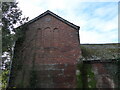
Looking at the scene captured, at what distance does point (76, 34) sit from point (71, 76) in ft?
16.4

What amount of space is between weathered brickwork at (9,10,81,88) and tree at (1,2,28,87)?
1265 mm

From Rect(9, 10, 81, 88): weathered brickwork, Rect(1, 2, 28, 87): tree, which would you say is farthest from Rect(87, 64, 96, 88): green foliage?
Rect(1, 2, 28, 87): tree

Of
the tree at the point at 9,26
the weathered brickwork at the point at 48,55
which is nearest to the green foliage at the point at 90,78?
the weathered brickwork at the point at 48,55

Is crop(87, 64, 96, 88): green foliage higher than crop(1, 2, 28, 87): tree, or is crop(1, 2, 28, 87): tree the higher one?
crop(1, 2, 28, 87): tree

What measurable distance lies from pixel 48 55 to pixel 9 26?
5.84 m

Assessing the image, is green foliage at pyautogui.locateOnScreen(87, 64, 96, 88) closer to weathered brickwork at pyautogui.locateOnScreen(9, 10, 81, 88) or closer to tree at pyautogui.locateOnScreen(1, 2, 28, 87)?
weathered brickwork at pyautogui.locateOnScreen(9, 10, 81, 88)

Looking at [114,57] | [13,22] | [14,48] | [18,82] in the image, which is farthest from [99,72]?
[13,22]

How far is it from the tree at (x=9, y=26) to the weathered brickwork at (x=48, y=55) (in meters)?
1.26

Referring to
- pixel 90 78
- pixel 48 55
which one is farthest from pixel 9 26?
pixel 90 78

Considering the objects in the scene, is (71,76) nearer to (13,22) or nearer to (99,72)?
(99,72)

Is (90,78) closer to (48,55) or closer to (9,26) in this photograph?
(48,55)

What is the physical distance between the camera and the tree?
1436cm

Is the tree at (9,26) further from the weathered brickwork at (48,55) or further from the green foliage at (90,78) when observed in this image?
the green foliage at (90,78)

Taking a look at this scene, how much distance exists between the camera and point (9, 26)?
622 inches
